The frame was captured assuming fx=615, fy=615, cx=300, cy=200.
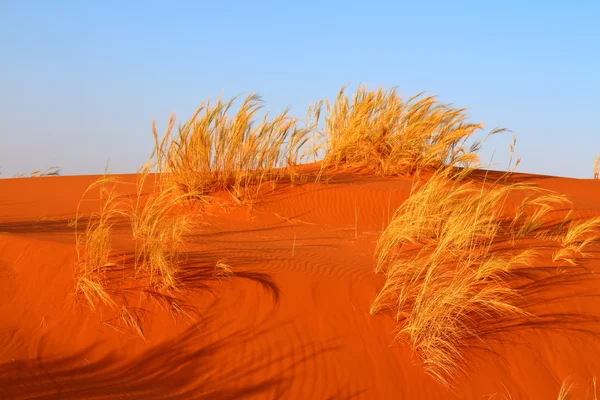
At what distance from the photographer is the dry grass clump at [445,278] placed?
4.85 metres

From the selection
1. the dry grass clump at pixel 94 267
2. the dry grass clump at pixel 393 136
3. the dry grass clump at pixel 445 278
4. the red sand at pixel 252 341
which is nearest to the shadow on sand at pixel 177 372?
the red sand at pixel 252 341

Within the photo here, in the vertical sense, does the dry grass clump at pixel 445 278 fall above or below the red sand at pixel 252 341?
above

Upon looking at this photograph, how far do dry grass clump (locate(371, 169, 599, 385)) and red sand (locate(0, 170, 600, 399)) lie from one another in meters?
0.16

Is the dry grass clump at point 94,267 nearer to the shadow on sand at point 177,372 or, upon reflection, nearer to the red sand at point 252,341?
the red sand at point 252,341

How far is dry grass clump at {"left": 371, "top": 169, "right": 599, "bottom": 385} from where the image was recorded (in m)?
4.85

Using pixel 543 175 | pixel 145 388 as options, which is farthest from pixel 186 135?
pixel 543 175

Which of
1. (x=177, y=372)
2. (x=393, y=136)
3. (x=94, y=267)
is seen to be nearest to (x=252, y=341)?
(x=177, y=372)

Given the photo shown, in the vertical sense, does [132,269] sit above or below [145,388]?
above

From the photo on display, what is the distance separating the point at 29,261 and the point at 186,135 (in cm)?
435

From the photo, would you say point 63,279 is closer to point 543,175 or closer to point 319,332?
point 319,332

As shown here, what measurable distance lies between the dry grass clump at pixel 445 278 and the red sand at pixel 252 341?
161 millimetres

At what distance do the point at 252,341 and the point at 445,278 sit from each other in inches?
73.9

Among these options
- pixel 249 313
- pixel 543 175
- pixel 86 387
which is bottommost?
pixel 86 387

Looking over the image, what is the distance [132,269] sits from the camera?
5.37 meters
